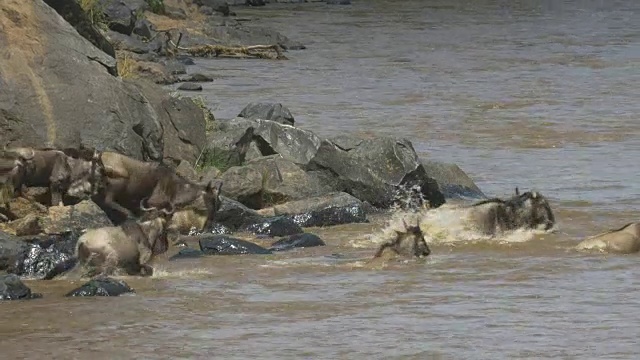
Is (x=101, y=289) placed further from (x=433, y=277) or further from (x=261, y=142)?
(x=261, y=142)

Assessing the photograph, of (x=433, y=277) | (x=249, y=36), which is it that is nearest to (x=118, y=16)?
(x=249, y=36)

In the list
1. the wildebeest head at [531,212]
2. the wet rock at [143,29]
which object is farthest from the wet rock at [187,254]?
the wet rock at [143,29]

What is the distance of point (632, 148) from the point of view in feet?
57.8

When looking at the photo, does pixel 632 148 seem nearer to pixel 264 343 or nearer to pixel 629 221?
pixel 629 221

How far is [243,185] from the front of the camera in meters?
13.5

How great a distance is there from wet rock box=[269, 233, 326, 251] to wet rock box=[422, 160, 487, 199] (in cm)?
269

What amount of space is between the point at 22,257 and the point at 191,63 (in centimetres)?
1809

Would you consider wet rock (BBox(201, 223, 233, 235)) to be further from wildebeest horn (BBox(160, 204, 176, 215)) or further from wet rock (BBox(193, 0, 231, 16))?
wet rock (BBox(193, 0, 231, 16))

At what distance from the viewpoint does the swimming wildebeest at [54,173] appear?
40.3 ft

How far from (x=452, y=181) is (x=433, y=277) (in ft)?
14.1

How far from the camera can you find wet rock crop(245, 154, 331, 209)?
13.6 meters

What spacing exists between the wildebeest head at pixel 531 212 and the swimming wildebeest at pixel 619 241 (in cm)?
81

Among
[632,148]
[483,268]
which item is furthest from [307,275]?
[632,148]

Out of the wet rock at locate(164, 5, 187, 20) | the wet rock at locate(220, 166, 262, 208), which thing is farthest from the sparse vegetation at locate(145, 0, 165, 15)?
the wet rock at locate(220, 166, 262, 208)
